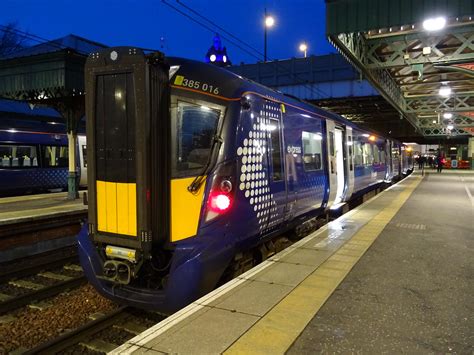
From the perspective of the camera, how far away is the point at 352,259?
5.57 metres

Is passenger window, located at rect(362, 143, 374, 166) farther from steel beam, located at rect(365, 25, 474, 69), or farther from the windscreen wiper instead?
the windscreen wiper

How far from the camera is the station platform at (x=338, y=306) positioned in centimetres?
313

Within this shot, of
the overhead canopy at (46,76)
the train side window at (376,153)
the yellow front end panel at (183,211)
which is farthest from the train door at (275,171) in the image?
the train side window at (376,153)

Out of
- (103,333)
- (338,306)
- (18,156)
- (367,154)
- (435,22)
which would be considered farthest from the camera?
(367,154)

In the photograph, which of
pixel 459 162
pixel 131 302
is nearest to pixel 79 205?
pixel 131 302

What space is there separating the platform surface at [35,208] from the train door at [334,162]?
5.95 m

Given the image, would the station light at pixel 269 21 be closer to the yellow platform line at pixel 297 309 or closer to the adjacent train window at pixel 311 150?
the adjacent train window at pixel 311 150

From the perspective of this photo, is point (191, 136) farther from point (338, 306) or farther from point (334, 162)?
point (334, 162)

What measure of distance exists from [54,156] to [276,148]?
12.5 m

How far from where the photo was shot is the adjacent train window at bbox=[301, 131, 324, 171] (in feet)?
23.3

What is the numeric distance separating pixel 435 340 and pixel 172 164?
288 cm

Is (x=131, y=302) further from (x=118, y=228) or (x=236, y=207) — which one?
(x=236, y=207)

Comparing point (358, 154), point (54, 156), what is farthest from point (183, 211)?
point (54, 156)

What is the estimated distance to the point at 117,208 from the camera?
14.1 ft
